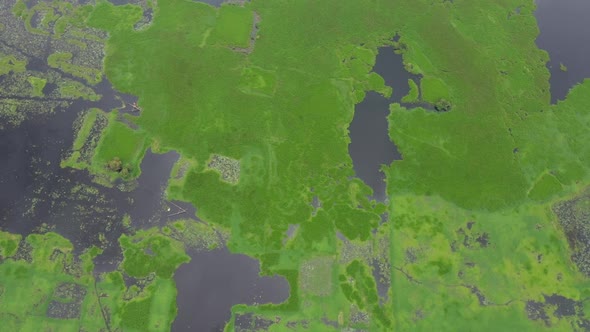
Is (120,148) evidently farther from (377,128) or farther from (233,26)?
(377,128)

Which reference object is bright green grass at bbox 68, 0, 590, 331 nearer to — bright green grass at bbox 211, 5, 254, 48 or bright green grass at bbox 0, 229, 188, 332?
bright green grass at bbox 211, 5, 254, 48

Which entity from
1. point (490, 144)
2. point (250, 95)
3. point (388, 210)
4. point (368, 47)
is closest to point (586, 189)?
point (490, 144)

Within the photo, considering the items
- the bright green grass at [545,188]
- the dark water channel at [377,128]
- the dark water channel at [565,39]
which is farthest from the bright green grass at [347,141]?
the dark water channel at [565,39]

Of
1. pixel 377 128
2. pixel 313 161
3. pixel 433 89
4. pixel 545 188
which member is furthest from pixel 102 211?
pixel 545 188

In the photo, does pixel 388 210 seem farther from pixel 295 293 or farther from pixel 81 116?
pixel 81 116

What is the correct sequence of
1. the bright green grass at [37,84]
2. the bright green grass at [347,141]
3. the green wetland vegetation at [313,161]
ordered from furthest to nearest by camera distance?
the bright green grass at [37,84] < the bright green grass at [347,141] < the green wetland vegetation at [313,161]

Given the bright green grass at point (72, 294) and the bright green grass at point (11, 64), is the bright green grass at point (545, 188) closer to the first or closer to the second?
the bright green grass at point (72, 294)

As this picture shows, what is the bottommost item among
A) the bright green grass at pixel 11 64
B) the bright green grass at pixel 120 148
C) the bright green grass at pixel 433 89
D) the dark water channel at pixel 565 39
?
the bright green grass at pixel 120 148
